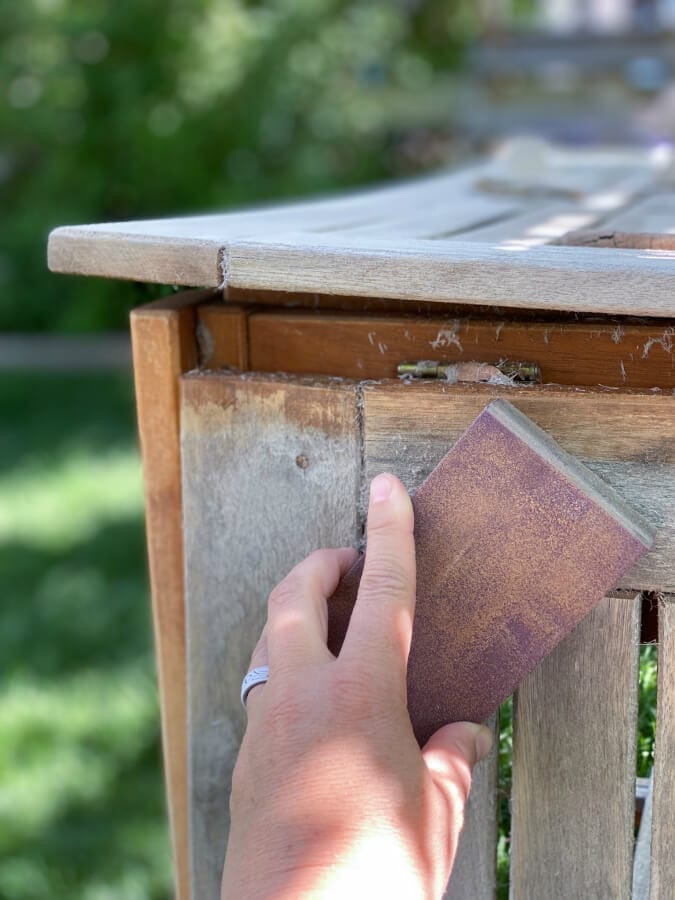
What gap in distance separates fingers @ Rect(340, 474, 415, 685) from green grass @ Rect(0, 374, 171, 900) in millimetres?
1676

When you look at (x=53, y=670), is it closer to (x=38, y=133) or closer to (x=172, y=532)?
(x=172, y=532)

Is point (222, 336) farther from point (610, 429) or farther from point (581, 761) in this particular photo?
Answer: point (581, 761)

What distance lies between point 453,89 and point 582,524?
306 inches

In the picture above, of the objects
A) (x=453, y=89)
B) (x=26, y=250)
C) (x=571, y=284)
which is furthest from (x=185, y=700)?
(x=453, y=89)

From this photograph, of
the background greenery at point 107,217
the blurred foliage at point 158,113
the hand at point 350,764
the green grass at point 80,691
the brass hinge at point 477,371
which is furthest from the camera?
the blurred foliage at point 158,113

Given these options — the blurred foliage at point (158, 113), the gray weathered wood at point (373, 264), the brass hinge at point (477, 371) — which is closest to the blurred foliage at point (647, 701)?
the brass hinge at point (477, 371)

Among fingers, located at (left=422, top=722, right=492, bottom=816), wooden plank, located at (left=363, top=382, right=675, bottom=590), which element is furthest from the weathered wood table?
fingers, located at (left=422, top=722, right=492, bottom=816)

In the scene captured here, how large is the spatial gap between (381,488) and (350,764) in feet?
0.90

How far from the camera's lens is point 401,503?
3.42 ft

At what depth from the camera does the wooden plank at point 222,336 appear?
1229mm

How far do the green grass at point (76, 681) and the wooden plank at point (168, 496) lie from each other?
3.70ft

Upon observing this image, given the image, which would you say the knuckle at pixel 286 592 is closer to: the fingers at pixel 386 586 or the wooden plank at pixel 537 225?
the fingers at pixel 386 586

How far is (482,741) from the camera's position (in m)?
1.07

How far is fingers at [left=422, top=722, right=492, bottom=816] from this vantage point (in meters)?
1.00
